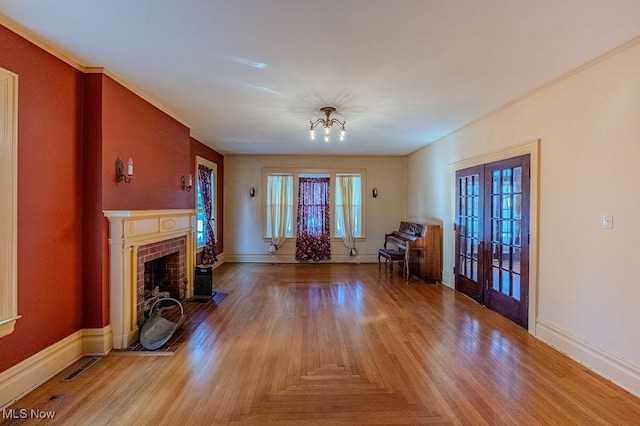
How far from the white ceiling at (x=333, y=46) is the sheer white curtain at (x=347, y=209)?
12.1 ft

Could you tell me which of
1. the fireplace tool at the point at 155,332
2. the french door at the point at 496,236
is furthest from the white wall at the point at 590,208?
the fireplace tool at the point at 155,332

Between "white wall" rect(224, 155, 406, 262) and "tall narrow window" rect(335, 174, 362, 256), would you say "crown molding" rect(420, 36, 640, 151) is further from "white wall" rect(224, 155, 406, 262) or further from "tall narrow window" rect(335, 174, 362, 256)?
"tall narrow window" rect(335, 174, 362, 256)

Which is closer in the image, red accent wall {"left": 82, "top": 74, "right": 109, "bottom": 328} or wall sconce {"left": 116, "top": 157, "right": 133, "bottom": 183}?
red accent wall {"left": 82, "top": 74, "right": 109, "bottom": 328}

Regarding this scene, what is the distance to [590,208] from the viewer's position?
8.96 ft

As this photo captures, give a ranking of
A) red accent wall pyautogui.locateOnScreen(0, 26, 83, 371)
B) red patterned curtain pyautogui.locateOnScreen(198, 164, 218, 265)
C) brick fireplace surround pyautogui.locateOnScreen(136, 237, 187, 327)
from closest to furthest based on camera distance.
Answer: red accent wall pyautogui.locateOnScreen(0, 26, 83, 371) → brick fireplace surround pyautogui.locateOnScreen(136, 237, 187, 327) → red patterned curtain pyautogui.locateOnScreen(198, 164, 218, 265)

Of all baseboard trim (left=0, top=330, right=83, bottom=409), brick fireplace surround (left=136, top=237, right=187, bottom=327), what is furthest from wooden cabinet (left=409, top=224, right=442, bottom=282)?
baseboard trim (left=0, top=330, right=83, bottom=409)

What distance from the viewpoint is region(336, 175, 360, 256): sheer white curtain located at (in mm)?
7617

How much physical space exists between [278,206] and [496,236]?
15.8 ft

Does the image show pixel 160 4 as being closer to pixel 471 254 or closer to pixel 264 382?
pixel 264 382

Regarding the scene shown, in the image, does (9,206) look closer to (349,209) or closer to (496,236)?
(496,236)

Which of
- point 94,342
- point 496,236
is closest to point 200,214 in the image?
point 94,342

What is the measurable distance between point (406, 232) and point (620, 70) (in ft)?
14.6

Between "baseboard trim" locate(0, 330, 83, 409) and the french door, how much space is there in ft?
14.6

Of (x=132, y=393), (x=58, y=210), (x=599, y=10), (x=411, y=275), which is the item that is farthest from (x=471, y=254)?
(x=58, y=210)
